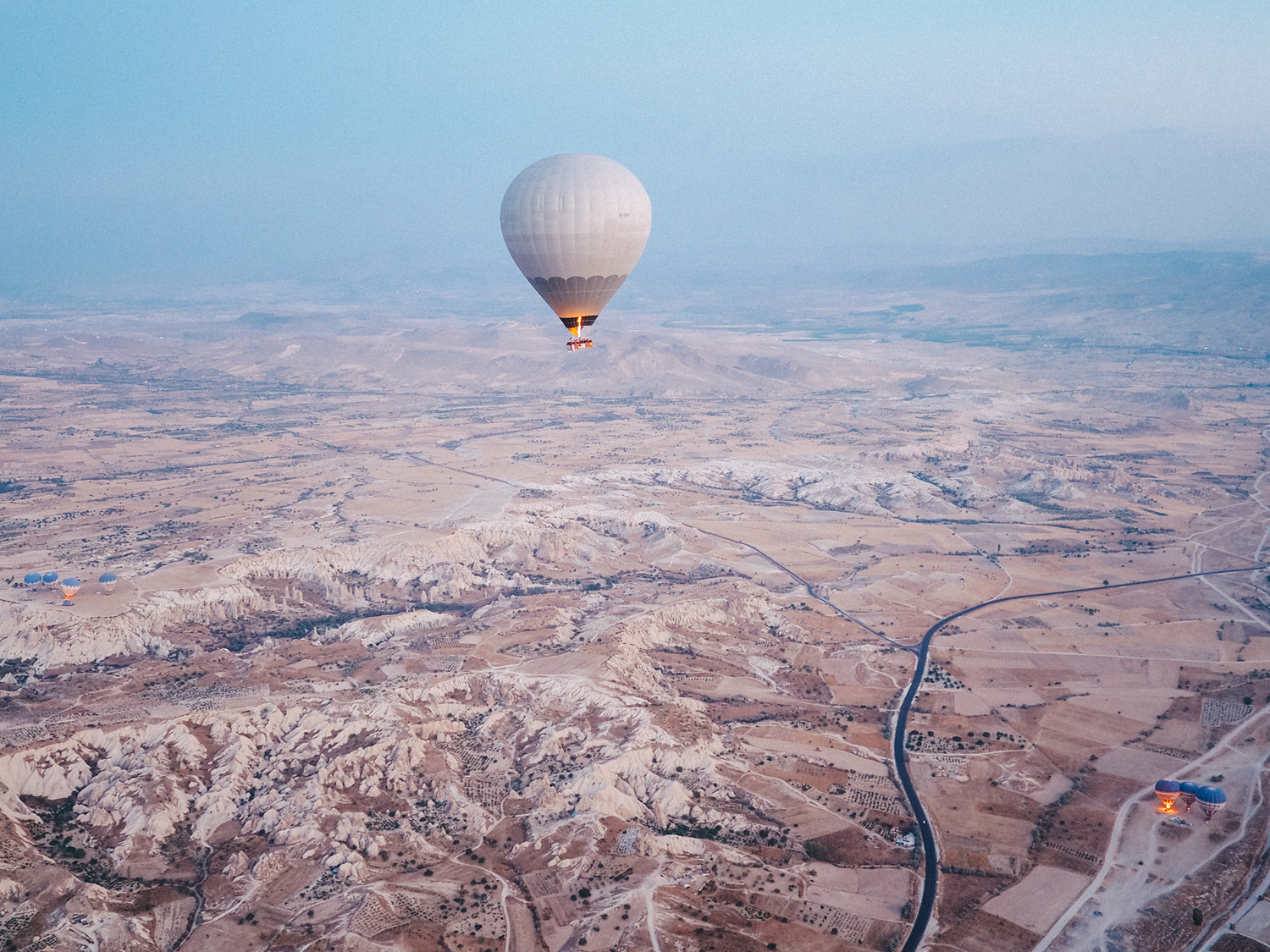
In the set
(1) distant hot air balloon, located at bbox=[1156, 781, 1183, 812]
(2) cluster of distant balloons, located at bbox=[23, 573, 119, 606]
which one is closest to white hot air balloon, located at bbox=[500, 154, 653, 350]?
(1) distant hot air balloon, located at bbox=[1156, 781, 1183, 812]

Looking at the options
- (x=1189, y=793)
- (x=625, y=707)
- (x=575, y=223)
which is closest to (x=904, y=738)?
(x=1189, y=793)

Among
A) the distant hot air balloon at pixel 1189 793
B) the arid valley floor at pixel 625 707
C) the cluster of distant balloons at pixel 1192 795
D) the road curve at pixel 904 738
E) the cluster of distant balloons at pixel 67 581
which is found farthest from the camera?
the cluster of distant balloons at pixel 67 581

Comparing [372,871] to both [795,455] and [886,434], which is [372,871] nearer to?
[795,455]

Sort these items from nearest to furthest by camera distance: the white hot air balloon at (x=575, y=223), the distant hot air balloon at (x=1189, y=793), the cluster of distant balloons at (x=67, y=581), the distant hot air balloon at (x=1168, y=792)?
the distant hot air balloon at (x=1189, y=793)
the distant hot air balloon at (x=1168, y=792)
the white hot air balloon at (x=575, y=223)
the cluster of distant balloons at (x=67, y=581)

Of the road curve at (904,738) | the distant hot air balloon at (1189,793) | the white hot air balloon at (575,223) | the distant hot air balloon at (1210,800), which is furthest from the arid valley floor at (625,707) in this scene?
the white hot air balloon at (575,223)

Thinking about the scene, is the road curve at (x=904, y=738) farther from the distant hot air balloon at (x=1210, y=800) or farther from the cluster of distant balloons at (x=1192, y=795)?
the distant hot air balloon at (x=1210, y=800)

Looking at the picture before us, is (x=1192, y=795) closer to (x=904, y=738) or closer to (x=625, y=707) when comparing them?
(x=904, y=738)

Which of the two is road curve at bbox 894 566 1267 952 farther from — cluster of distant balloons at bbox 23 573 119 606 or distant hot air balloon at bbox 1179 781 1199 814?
cluster of distant balloons at bbox 23 573 119 606
